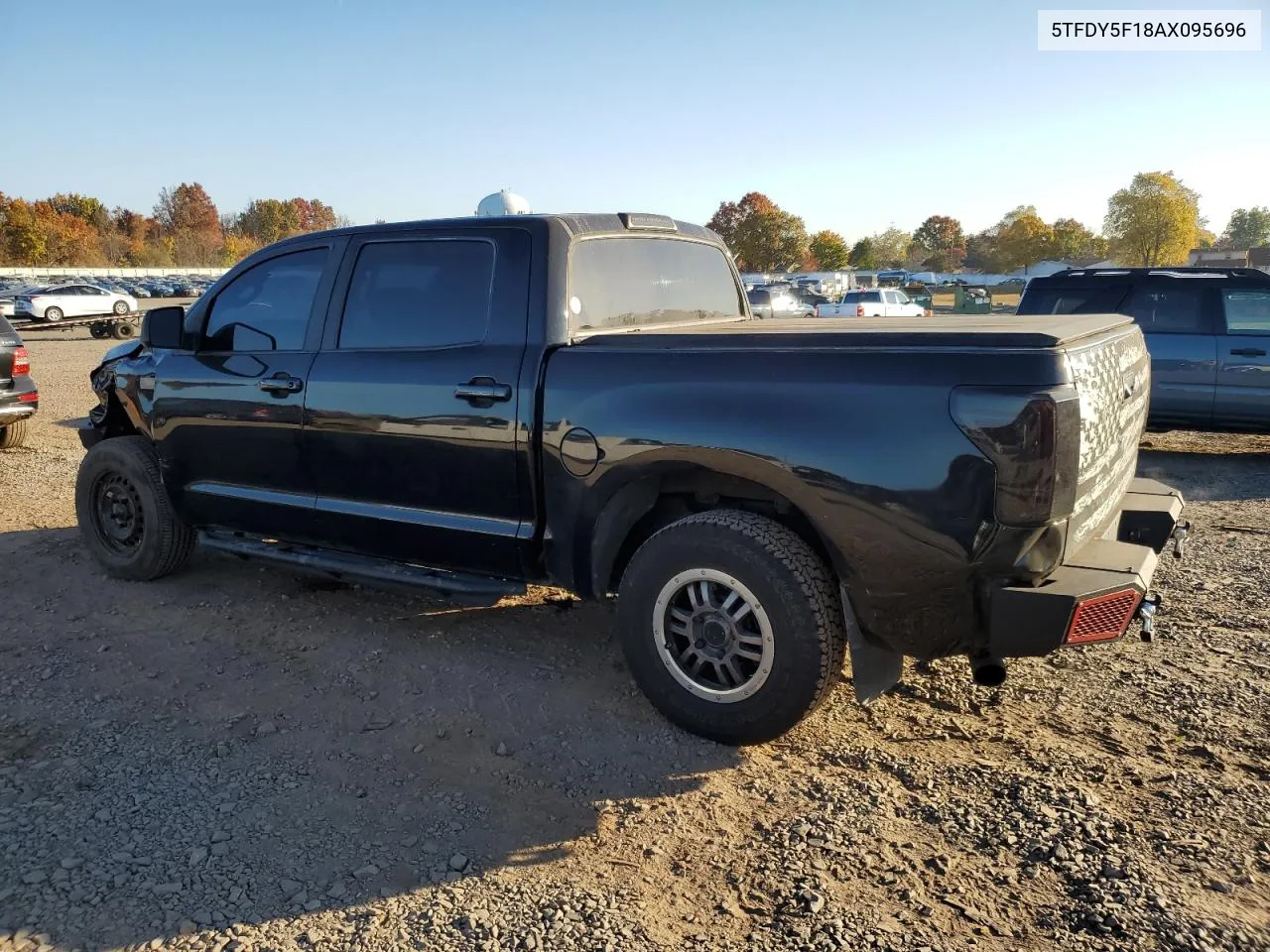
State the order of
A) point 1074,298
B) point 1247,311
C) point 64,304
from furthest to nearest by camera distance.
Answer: point 64,304 < point 1074,298 < point 1247,311

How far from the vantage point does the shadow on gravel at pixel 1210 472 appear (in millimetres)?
7406

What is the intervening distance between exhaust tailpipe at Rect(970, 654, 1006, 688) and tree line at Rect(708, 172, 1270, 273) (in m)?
67.5

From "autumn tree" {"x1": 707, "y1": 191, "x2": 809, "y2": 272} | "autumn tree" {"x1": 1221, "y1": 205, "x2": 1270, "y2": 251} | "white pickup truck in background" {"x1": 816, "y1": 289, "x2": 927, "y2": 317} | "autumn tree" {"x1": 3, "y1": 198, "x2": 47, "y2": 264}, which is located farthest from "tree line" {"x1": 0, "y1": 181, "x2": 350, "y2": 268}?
"autumn tree" {"x1": 1221, "y1": 205, "x2": 1270, "y2": 251}

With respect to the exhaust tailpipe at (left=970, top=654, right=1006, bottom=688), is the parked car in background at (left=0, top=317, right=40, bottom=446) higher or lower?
higher

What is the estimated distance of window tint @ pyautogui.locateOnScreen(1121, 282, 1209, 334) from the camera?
877 centimetres

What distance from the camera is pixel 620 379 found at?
3.42 m

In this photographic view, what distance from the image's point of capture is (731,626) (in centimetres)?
325

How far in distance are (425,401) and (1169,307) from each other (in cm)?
789

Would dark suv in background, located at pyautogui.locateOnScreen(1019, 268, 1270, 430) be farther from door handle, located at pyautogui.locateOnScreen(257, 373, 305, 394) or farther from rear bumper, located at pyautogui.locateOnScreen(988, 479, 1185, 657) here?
door handle, located at pyautogui.locateOnScreen(257, 373, 305, 394)

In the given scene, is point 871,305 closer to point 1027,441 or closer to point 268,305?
point 268,305

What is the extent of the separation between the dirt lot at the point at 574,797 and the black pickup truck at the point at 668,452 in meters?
0.38

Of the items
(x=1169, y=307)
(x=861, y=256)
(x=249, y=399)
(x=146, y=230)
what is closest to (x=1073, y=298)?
(x=1169, y=307)

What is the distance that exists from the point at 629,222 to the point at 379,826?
2.79m

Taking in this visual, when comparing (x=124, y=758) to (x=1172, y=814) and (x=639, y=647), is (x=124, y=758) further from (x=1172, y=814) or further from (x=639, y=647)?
(x=1172, y=814)
